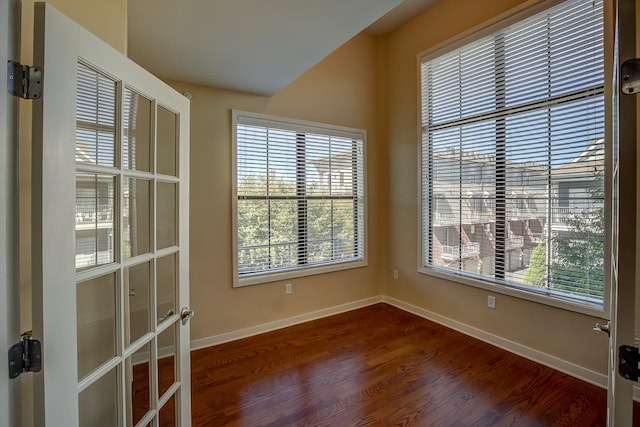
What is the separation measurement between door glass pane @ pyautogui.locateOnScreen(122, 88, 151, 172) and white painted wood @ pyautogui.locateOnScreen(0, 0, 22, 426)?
1.26 ft

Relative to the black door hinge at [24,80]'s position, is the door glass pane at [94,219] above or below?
below

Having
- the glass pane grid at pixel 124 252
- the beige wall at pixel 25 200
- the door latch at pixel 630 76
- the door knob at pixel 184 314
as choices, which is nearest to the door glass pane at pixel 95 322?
the glass pane grid at pixel 124 252

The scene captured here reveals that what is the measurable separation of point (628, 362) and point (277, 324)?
291 cm

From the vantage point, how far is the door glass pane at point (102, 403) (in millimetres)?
1084

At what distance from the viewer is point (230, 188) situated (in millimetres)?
3049

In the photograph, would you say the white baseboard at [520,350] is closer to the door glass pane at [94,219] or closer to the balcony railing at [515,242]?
the balcony railing at [515,242]

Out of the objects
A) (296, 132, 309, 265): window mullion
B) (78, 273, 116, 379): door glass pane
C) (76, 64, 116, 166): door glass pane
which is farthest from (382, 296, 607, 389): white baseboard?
(76, 64, 116, 166): door glass pane

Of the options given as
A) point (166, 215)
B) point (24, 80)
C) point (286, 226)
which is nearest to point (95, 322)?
point (166, 215)

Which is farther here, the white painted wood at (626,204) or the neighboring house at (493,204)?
the neighboring house at (493,204)

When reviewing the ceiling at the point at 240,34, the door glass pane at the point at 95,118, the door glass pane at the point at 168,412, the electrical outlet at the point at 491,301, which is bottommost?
the door glass pane at the point at 168,412

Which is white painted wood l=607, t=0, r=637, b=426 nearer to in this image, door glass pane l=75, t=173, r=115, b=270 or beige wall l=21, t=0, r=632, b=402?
door glass pane l=75, t=173, r=115, b=270

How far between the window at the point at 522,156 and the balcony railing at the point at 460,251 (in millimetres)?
11

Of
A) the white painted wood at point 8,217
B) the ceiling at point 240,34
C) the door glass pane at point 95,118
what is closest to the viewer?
the white painted wood at point 8,217

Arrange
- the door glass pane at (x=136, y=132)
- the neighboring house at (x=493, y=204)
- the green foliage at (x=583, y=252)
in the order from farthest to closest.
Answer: the neighboring house at (x=493, y=204) → the green foliage at (x=583, y=252) → the door glass pane at (x=136, y=132)
